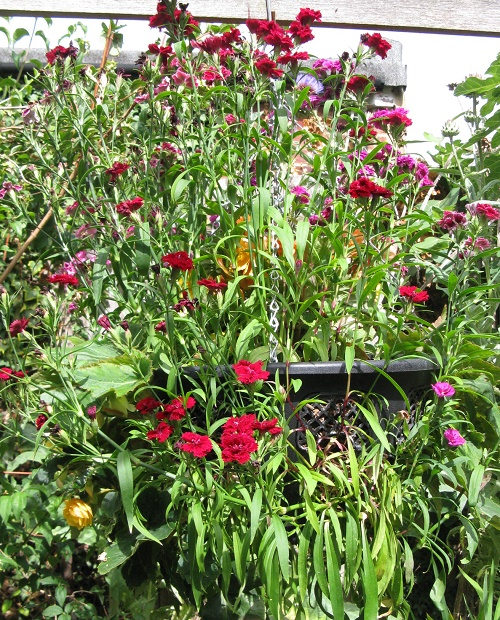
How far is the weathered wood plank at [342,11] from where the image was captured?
222 centimetres

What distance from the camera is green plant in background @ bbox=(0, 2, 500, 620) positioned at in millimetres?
1214

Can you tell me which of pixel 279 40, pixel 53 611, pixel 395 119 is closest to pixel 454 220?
pixel 395 119

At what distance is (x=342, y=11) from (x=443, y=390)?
55.5 inches

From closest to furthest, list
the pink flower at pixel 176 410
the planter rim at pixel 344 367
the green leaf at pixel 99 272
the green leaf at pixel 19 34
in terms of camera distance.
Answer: the pink flower at pixel 176 410, the planter rim at pixel 344 367, the green leaf at pixel 99 272, the green leaf at pixel 19 34

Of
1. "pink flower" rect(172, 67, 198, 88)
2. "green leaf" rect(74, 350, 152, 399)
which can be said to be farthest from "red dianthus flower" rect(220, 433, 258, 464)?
"pink flower" rect(172, 67, 198, 88)

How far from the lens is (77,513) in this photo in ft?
4.79

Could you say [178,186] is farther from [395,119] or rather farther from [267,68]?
[395,119]

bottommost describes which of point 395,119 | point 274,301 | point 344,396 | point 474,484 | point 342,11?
point 474,484

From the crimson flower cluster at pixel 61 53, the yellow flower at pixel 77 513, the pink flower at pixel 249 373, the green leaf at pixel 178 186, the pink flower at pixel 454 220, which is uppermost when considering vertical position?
the crimson flower cluster at pixel 61 53

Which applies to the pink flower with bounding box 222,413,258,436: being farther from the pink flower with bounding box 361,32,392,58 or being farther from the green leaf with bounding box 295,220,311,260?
the pink flower with bounding box 361,32,392,58

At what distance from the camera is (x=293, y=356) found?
144 centimetres

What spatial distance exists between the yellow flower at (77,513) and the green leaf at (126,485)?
31 cm

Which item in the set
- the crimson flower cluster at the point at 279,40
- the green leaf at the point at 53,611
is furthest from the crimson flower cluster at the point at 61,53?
the green leaf at the point at 53,611

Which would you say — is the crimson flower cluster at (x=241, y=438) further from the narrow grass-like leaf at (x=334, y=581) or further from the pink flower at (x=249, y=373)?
the narrow grass-like leaf at (x=334, y=581)
